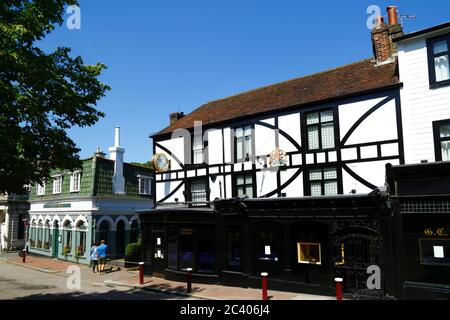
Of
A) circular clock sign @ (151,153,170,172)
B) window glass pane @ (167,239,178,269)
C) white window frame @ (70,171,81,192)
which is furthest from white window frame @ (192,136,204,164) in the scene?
white window frame @ (70,171,81,192)

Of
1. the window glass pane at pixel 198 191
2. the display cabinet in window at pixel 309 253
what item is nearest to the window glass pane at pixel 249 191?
the window glass pane at pixel 198 191

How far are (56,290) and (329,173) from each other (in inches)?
510

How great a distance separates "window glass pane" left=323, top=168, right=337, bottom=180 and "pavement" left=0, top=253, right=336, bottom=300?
15.5ft

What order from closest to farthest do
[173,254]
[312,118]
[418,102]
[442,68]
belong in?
[442,68]
[418,102]
[312,118]
[173,254]

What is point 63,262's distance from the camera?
91.8 feet

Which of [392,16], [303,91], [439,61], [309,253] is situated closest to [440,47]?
[439,61]

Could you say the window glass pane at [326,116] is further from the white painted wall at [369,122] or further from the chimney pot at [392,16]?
the chimney pot at [392,16]

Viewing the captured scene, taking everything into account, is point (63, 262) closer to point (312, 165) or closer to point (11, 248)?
point (11, 248)

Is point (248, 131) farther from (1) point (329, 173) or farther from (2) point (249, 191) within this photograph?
(1) point (329, 173)

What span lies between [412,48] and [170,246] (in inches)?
555

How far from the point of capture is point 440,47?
13.7 m

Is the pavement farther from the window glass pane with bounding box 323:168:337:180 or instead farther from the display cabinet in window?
the window glass pane with bounding box 323:168:337:180

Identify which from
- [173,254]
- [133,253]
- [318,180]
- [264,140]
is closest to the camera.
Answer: [318,180]

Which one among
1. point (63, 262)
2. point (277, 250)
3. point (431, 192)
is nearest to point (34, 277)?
point (63, 262)
